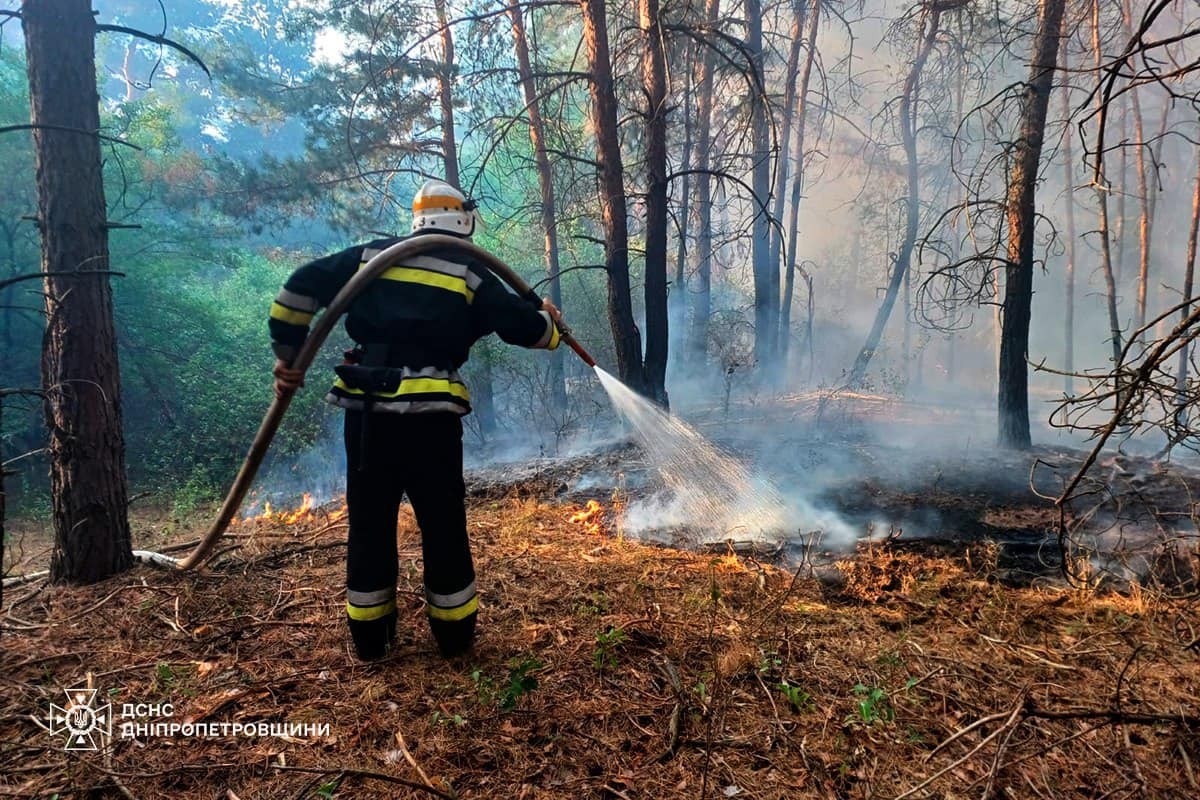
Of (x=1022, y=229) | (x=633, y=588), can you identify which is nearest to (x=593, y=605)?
(x=633, y=588)

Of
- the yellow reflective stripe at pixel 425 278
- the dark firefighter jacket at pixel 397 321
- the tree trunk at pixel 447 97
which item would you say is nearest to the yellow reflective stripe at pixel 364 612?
the dark firefighter jacket at pixel 397 321

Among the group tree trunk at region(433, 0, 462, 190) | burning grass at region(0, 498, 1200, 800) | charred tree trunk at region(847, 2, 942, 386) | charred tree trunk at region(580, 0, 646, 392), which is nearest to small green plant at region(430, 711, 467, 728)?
burning grass at region(0, 498, 1200, 800)

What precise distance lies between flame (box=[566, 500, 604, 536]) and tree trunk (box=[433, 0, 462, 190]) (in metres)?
7.87

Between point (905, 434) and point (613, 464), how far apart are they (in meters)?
6.41

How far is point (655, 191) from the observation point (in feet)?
25.2

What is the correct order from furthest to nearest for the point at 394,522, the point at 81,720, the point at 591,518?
the point at 591,518
the point at 394,522
the point at 81,720

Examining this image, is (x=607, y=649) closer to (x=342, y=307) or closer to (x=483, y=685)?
(x=483, y=685)

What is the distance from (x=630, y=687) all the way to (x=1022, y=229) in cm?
870

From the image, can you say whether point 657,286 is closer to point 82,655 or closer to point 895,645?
point 895,645

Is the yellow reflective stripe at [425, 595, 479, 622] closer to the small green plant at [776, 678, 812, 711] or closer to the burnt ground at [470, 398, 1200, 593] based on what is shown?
the small green plant at [776, 678, 812, 711]

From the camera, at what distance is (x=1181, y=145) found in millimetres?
29828

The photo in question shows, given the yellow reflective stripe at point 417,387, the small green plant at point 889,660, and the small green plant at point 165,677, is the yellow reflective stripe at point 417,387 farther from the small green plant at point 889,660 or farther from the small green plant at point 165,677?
the small green plant at point 889,660

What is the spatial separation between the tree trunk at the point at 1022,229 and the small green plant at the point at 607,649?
24.3 feet

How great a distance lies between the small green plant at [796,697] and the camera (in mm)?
2480
